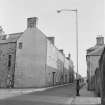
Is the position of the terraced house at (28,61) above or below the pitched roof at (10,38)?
below

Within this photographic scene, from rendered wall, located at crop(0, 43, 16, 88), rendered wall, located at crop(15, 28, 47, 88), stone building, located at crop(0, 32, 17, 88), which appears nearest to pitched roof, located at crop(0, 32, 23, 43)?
stone building, located at crop(0, 32, 17, 88)

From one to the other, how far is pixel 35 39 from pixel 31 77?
25.0 ft

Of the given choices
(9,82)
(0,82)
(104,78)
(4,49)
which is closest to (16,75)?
(9,82)

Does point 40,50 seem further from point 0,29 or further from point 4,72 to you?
point 0,29

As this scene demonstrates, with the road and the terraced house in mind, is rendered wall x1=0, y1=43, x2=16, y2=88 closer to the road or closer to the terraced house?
the terraced house

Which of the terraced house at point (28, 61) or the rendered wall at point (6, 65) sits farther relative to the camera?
the rendered wall at point (6, 65)

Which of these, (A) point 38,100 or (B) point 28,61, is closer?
(A) point 38,100

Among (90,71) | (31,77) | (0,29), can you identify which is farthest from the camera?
(0,29)

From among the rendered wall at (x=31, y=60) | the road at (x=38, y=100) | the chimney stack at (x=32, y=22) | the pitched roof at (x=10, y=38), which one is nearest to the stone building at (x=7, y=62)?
the pitched roof at (x=10, y=38)

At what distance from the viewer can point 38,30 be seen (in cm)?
3444

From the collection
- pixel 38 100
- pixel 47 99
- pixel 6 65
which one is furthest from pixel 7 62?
pixel 38 100

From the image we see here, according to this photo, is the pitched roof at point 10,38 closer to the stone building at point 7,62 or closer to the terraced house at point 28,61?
the stone building at point 7,62

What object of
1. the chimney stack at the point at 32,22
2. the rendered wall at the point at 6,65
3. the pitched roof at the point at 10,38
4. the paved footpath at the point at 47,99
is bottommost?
the paved footpath at the point at 47,99

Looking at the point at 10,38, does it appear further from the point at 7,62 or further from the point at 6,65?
the point at 6,65
